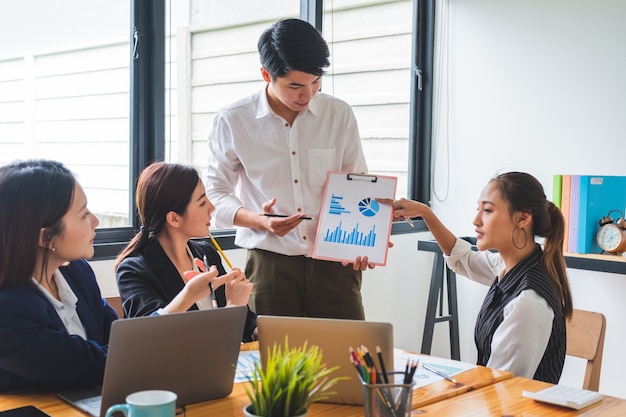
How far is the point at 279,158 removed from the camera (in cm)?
253

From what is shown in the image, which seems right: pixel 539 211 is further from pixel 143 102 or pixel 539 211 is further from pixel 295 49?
pixel 143 102

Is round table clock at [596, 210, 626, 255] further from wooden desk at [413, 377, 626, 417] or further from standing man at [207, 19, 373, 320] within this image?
wooden desk at [413, 377, 626, 417]

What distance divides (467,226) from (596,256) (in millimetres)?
967

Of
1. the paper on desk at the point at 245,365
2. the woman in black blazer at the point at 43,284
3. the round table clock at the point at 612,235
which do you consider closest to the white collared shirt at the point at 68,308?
the woman in black blazer at the point at 43,284

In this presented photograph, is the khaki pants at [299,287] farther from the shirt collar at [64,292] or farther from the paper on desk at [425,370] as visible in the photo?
the shirt collar at [64,292]

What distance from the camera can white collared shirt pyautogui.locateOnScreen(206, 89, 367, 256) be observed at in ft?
8.27

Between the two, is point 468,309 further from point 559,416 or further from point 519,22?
point 559,416

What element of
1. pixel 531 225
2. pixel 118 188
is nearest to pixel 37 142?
pixel 118 188

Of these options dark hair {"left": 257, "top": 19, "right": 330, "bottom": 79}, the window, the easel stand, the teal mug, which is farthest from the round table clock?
the teal mug

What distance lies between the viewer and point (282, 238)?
2498mm

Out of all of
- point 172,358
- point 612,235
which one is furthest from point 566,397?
point 612,235

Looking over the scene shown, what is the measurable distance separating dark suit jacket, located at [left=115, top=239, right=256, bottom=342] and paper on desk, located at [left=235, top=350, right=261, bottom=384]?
29 cm

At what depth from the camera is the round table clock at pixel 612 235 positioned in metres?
3.16

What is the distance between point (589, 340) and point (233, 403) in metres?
1.22
